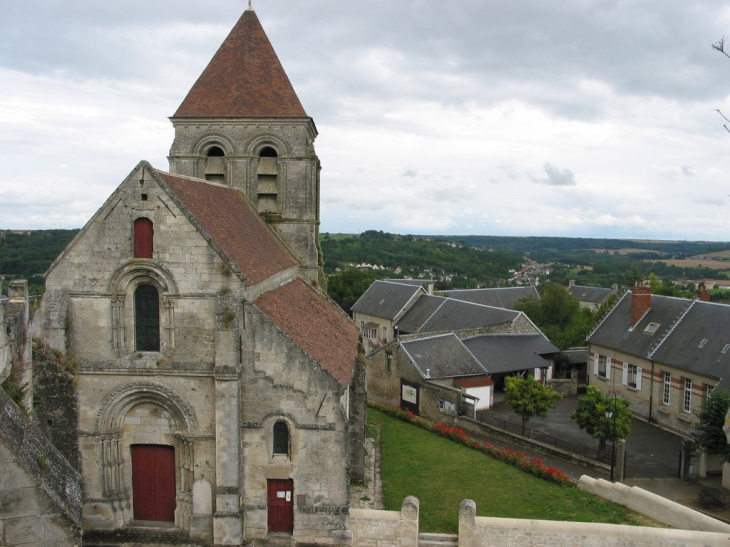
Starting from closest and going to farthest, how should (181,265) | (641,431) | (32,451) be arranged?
(32,451) < (181,265) < (641,431)

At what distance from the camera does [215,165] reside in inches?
922

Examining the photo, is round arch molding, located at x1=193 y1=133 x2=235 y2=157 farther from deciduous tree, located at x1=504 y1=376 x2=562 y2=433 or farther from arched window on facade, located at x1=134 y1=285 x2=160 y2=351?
deciduous tree, located at x1=504 y1=376 x2=562 y2=433

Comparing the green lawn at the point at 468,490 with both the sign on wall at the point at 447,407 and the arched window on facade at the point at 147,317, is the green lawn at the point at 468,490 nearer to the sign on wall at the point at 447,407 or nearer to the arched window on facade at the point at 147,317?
the sign on wall at the point at 447,407

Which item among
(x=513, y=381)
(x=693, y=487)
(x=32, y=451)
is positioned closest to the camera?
(x=32, y=451)

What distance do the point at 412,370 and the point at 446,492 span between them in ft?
35.3

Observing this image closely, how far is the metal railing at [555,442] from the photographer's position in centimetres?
2183

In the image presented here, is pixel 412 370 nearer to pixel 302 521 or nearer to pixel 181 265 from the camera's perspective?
pixel 302 521

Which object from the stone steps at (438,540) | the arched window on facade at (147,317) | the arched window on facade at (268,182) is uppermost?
the arched window on facade at (268,182)

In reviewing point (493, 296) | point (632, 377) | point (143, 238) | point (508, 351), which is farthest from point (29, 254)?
point (493, 296)

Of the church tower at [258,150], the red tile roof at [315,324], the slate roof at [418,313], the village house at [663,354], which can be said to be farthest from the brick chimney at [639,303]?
the church tower at [258,150]

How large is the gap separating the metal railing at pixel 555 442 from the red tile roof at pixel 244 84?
15745 millimetres

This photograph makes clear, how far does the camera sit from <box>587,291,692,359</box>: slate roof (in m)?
30.7

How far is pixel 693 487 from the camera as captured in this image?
2053 centimetres

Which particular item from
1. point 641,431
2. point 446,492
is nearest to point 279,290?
point 446,492
